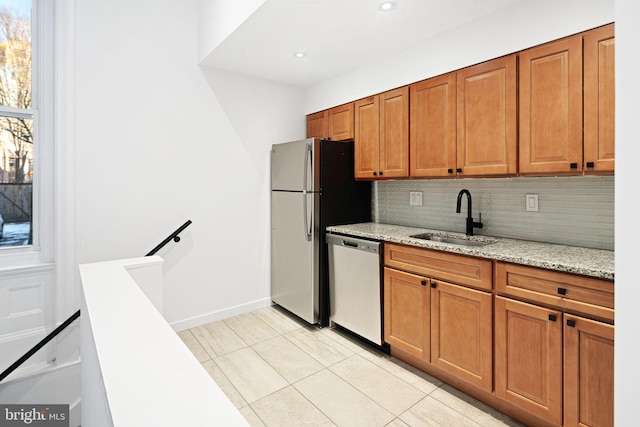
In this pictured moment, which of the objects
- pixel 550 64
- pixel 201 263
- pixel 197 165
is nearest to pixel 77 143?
pixel 197 165

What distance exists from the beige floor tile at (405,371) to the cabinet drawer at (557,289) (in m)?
0.82

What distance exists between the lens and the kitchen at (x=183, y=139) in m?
2.47

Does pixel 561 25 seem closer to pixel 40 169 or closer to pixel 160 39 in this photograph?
pixel 160 39

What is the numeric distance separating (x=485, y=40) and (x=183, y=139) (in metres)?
2.49

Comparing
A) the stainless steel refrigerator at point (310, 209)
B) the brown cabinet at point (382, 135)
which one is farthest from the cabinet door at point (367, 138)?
the stainless steel refrigerator at point (310, 209)

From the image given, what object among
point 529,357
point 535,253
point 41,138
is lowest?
point 529,357

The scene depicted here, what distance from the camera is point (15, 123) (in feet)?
7.81

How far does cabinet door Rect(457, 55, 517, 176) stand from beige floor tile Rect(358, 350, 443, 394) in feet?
4.72

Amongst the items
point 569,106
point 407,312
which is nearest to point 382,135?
point 569,106

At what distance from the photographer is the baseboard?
10.0 ft

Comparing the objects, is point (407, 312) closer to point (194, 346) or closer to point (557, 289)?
point (557, 289)

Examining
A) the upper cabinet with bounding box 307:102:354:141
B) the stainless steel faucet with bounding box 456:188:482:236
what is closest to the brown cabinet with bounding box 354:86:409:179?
the upper cabinet with bounding box 307:102:354:141

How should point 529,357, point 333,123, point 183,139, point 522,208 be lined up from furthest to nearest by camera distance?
point 333,123, point 183,139, point 522,208, point 529,357

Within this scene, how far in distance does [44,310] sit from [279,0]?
8.96 ft
